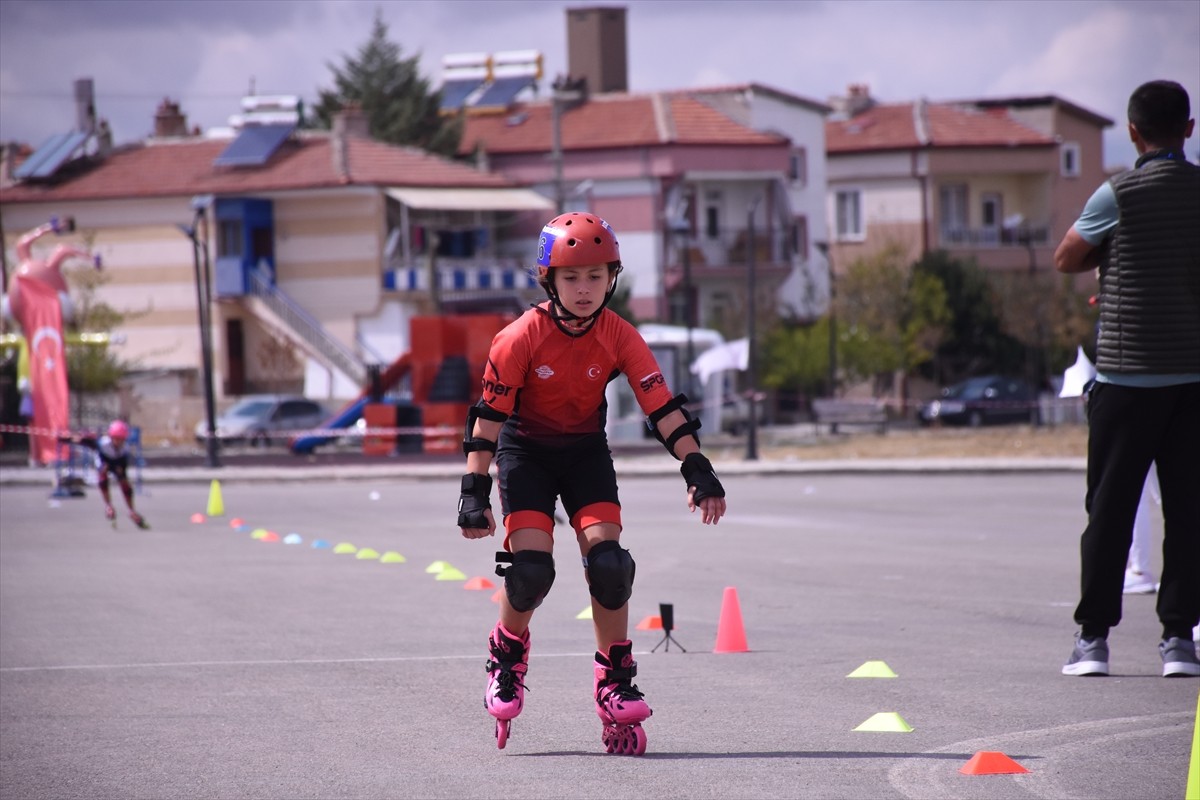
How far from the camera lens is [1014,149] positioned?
64875mm

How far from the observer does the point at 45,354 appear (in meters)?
29.4

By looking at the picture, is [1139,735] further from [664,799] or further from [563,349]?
[563,349]

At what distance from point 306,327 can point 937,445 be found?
2284 centimetres

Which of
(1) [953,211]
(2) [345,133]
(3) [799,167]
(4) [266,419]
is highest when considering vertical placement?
(2) [345,133]

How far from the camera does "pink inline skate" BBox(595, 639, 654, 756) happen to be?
583 cm

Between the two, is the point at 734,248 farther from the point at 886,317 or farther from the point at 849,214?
the point at 849,214

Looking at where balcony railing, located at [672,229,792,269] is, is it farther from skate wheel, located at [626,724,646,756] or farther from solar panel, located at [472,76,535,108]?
skate wheel, located at [626,724,646,756]

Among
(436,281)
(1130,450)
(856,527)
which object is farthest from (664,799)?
(436,281)

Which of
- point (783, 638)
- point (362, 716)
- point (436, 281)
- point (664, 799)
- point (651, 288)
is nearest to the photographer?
point (664, 799)

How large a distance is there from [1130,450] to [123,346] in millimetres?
50582

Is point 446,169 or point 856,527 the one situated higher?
point 446,169

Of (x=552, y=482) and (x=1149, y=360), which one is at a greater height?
(x=1149, y=360)

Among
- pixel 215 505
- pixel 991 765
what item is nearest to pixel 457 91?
pixel 215 505

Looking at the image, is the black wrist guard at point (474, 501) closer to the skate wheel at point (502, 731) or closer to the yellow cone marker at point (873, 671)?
the skate wheel at point (502, 731)
